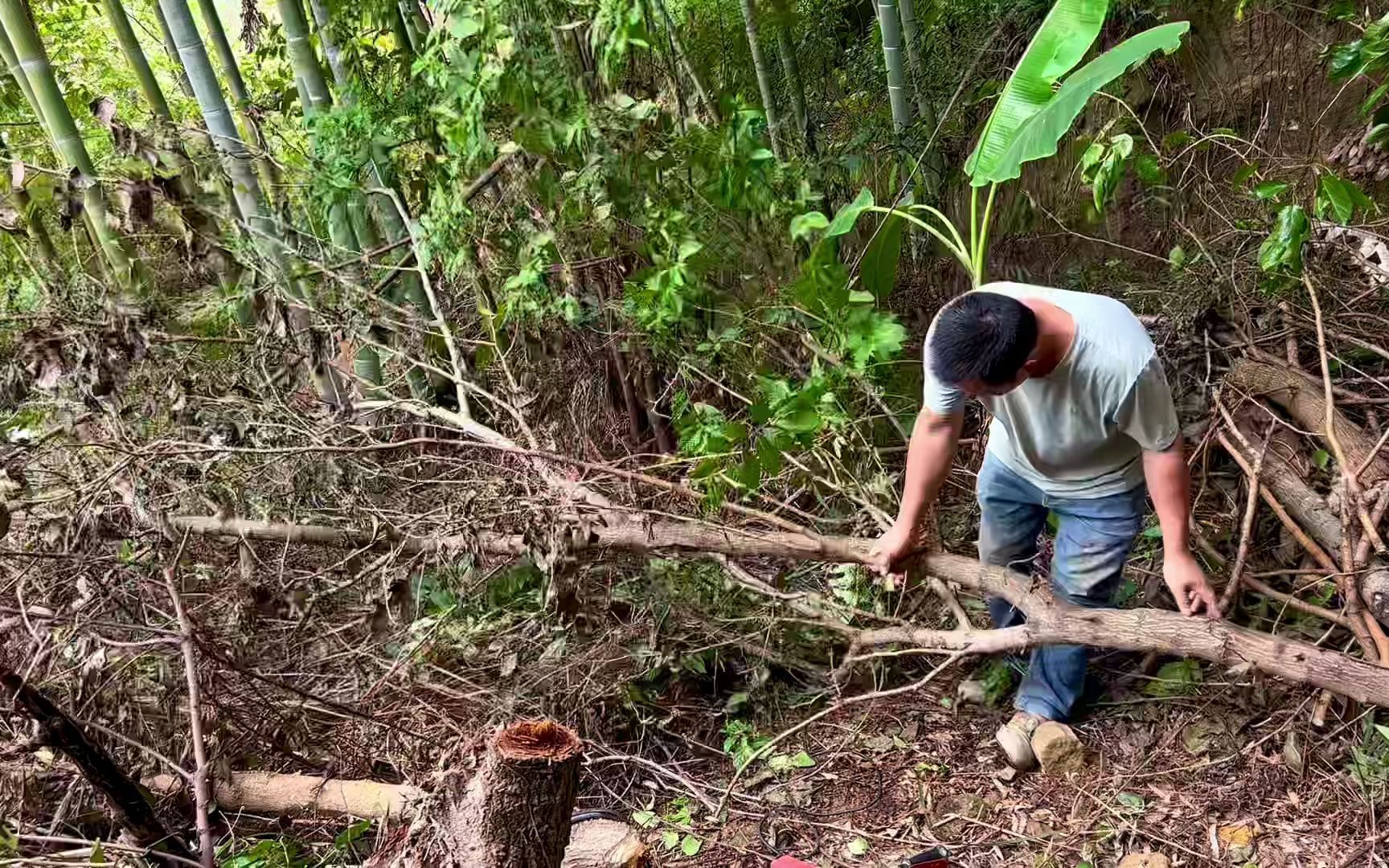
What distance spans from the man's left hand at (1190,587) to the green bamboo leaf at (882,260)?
3.75 ft

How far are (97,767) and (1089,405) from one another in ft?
8.54

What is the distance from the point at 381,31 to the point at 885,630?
3050mm

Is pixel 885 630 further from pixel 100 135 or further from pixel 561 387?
pixel 100 135

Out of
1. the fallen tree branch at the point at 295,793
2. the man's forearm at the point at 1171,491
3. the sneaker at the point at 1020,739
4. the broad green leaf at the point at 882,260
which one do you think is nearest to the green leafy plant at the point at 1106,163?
the broad green leaf at the point at 882,260

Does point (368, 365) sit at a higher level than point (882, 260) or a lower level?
lower

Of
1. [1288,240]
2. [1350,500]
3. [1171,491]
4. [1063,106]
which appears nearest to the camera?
[1171,491]

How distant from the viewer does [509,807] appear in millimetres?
1753

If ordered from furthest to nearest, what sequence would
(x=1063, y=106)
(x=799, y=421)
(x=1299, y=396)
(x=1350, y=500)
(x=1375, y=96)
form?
1. (x=1299, y=396)
2. (x=1375, y=96)
3. (x=799, y=421)
4. (x=1350, y=500)
5. (x=1063, y=106)

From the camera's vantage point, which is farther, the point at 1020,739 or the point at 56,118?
the point at 56,118

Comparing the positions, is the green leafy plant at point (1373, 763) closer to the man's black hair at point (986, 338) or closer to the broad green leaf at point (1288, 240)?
the broad green leaf at point (1288, 240)

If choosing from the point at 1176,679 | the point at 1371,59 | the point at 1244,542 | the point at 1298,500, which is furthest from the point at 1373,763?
the point at 1371,59

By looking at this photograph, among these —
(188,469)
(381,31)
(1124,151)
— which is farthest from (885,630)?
(381,31)

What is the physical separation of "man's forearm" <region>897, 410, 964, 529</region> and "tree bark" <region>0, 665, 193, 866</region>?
78.0 inches

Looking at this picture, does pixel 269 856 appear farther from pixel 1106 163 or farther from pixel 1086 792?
pixel 1106 163
